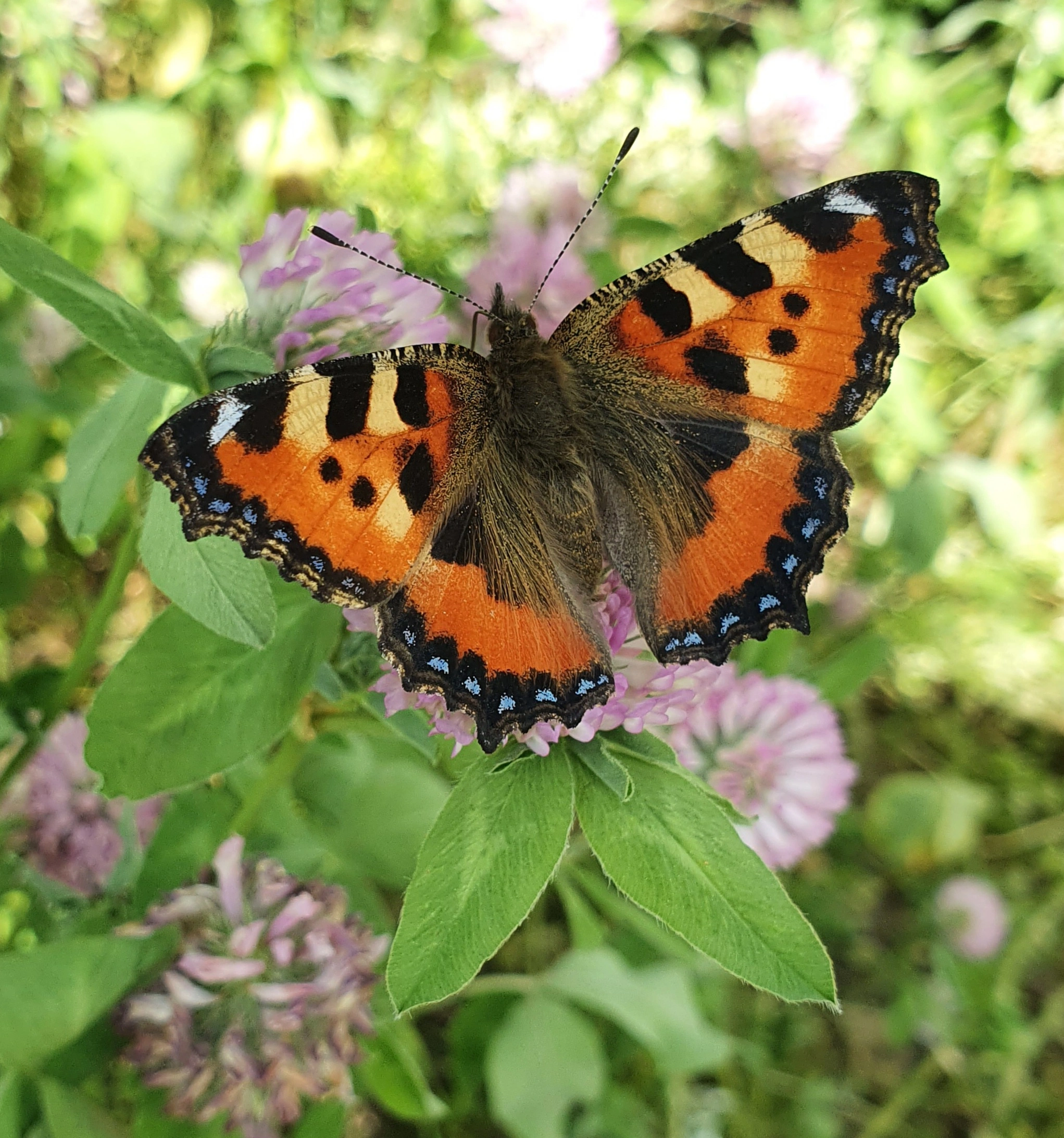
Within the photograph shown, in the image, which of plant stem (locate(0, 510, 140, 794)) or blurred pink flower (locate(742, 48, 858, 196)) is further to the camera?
blurred pink flower (locate(742, 48, 858, 196))

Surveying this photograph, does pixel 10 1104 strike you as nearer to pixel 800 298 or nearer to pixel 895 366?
pixel 800 298

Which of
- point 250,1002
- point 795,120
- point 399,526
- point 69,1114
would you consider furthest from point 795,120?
point 69,1114

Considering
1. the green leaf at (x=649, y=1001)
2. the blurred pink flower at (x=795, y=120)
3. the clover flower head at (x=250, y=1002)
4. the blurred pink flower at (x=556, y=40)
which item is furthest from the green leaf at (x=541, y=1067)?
the blurred pink flower at (x=556, y=40)

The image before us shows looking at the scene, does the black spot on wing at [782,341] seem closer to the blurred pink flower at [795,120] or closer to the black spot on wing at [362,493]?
the black spot on wing at [362,493]

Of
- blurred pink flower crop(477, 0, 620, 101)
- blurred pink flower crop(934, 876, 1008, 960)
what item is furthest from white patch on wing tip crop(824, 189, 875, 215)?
blurred pink flower crop(934, 876, 1008, 960)

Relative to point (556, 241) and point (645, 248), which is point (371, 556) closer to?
point (556, 241)

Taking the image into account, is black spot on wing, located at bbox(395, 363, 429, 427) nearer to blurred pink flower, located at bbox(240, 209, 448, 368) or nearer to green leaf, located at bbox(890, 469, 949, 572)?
blurred pink flower, located at bbox(240, 209, 448, 368)

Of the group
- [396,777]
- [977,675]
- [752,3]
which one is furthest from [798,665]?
[752,3]
